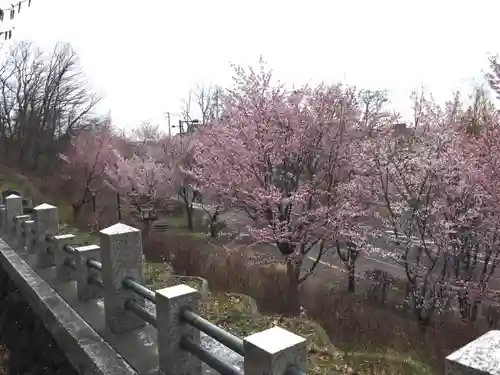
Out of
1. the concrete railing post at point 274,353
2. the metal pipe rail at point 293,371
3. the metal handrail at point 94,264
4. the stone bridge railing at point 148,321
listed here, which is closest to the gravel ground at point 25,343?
the stone bridge railing at point 148,321

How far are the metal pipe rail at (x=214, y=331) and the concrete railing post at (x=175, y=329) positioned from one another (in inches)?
2.3

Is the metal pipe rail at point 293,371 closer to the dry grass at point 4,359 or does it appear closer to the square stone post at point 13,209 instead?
the dry grass at point 4,359

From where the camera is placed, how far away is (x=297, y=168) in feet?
33.4

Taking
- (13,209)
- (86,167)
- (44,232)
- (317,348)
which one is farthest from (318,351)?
(86,167)

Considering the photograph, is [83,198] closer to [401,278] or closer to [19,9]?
[401,278]

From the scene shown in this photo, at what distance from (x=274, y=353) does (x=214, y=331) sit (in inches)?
25.1

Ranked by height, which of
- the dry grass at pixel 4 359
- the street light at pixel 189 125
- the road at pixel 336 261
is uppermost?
the street light at pixel 189 125

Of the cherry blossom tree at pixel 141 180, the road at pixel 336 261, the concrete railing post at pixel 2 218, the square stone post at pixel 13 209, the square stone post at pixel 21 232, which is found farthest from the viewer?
the cherry blossom tree at pixel 141 180

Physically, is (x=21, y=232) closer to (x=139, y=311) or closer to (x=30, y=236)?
(x=30, y=236)

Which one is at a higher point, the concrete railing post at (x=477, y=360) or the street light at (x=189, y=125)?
the street light at (x=189, y=125)

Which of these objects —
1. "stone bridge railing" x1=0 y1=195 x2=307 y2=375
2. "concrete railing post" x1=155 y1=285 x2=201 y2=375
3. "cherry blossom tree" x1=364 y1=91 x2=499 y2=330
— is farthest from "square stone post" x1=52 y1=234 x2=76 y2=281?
"cherry blossom tree" x1=364 y1=91 x2=499 y2=330

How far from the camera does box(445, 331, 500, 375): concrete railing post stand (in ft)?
3.91

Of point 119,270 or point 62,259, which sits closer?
point 119,270

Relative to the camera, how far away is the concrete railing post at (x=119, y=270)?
3.35 metres
